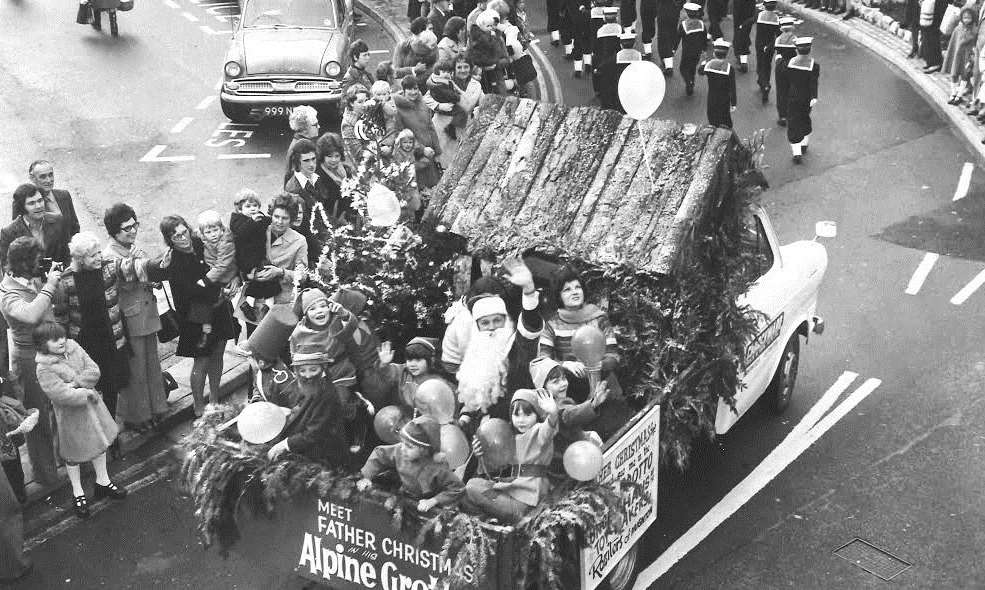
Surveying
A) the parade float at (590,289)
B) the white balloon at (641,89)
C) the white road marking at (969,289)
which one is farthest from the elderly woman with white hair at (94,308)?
the white road marking at (969,289)

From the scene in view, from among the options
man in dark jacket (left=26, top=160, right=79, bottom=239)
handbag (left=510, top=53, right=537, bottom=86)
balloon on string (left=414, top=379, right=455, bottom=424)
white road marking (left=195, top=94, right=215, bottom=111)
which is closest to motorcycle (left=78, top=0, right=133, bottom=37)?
white road marking (left=195, top=94, right=215, bottom=111)

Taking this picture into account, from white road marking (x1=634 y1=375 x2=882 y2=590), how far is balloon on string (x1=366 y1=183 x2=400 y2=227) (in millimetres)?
2928

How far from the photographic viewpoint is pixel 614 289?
8.02 meters

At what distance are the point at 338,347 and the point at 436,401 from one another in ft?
3.64

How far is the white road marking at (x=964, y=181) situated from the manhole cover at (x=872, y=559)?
24.8 ft

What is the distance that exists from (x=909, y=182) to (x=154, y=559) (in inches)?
412

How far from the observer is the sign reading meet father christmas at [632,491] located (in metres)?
6.55

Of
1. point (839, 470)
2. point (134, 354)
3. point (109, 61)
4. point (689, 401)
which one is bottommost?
point (109, 61)

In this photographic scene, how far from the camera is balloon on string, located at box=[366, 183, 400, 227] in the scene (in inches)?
337

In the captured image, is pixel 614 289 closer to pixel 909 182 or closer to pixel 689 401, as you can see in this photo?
pixel 689 401

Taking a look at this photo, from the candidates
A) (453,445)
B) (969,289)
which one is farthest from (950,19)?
(453,445)

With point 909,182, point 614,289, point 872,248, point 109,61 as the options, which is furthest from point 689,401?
point 109,61

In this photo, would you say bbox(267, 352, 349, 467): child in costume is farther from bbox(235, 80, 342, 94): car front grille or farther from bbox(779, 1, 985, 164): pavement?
bbox(779, 1, 985, 164): pavement

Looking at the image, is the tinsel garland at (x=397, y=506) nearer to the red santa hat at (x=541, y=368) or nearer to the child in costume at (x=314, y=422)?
the child in costume at (x=314, y=422)
